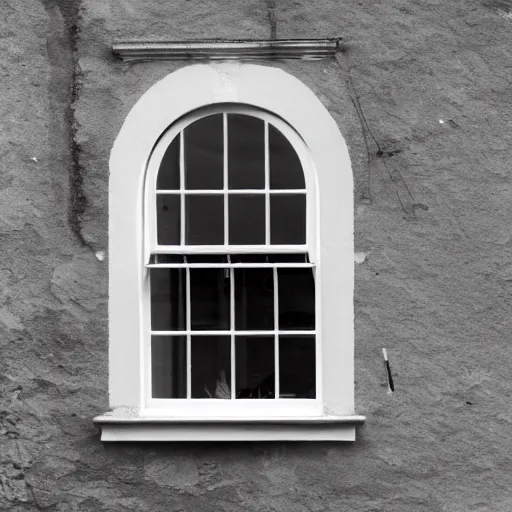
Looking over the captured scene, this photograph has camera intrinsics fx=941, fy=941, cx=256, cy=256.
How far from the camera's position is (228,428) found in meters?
5.70

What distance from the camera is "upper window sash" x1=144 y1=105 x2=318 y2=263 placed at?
5.85 m

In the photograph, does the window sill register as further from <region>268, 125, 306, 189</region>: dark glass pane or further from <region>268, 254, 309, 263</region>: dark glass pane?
<region>268, 125, 306, 189</region>: dark glass pane

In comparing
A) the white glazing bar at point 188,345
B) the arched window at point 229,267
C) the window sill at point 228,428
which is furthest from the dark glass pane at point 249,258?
the window sill at point 228,428

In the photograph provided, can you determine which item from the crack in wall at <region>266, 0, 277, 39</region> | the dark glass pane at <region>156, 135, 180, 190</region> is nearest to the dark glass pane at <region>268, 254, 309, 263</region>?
the dark glass pane at <region>156, 135, 180, 190</region>

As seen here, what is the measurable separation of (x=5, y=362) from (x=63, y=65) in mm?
1885

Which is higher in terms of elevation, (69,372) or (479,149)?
(479,149)

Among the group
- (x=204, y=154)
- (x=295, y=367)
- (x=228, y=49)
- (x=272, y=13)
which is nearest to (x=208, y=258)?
(x=204, y=154)

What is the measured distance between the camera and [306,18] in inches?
231

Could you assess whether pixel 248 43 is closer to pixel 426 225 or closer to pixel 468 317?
pixel 426 225

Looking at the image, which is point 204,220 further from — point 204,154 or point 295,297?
point 295,297

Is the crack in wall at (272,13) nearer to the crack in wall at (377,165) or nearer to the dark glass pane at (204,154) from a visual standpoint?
the crack in wall at (377,165)

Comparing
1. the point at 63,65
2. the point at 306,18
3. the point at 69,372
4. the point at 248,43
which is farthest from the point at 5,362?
the point at 306,18

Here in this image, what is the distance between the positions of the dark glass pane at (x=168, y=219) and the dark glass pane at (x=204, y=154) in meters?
0.15

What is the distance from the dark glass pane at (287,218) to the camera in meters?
5.91
